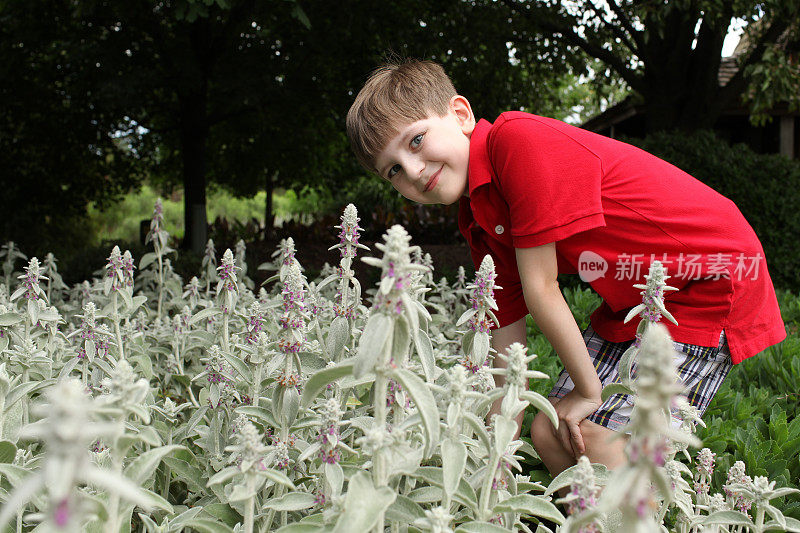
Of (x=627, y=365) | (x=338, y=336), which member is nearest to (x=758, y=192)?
(x=627, y=365)

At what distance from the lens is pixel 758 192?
21.9 feet

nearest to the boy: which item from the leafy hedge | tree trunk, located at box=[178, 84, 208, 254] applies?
the leafy hedge

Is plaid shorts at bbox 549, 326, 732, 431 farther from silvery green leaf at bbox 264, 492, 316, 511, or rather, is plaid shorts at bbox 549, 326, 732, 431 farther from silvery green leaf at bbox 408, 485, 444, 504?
silvery green leaf at bbox 264, 492, 316, 511

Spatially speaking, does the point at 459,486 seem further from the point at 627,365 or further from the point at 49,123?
the point at 49,123

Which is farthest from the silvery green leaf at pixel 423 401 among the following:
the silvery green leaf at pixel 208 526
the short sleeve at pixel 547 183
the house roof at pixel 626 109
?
the house roof at pixel 626 109

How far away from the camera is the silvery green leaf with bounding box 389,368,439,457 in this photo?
1090mm

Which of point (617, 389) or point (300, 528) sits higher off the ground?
point (617, 389)

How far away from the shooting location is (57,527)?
658 millimetres

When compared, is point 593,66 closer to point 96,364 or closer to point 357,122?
point 357,122

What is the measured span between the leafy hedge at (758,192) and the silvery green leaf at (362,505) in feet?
20.7

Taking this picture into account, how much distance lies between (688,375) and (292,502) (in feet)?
4.90

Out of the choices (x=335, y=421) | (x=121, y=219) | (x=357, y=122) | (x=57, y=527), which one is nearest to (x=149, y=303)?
(x=357, y=122)

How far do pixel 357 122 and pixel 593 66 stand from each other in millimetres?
8538

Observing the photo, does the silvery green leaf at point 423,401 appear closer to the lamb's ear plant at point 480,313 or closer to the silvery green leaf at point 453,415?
the silvery green leaf at point 453,415
